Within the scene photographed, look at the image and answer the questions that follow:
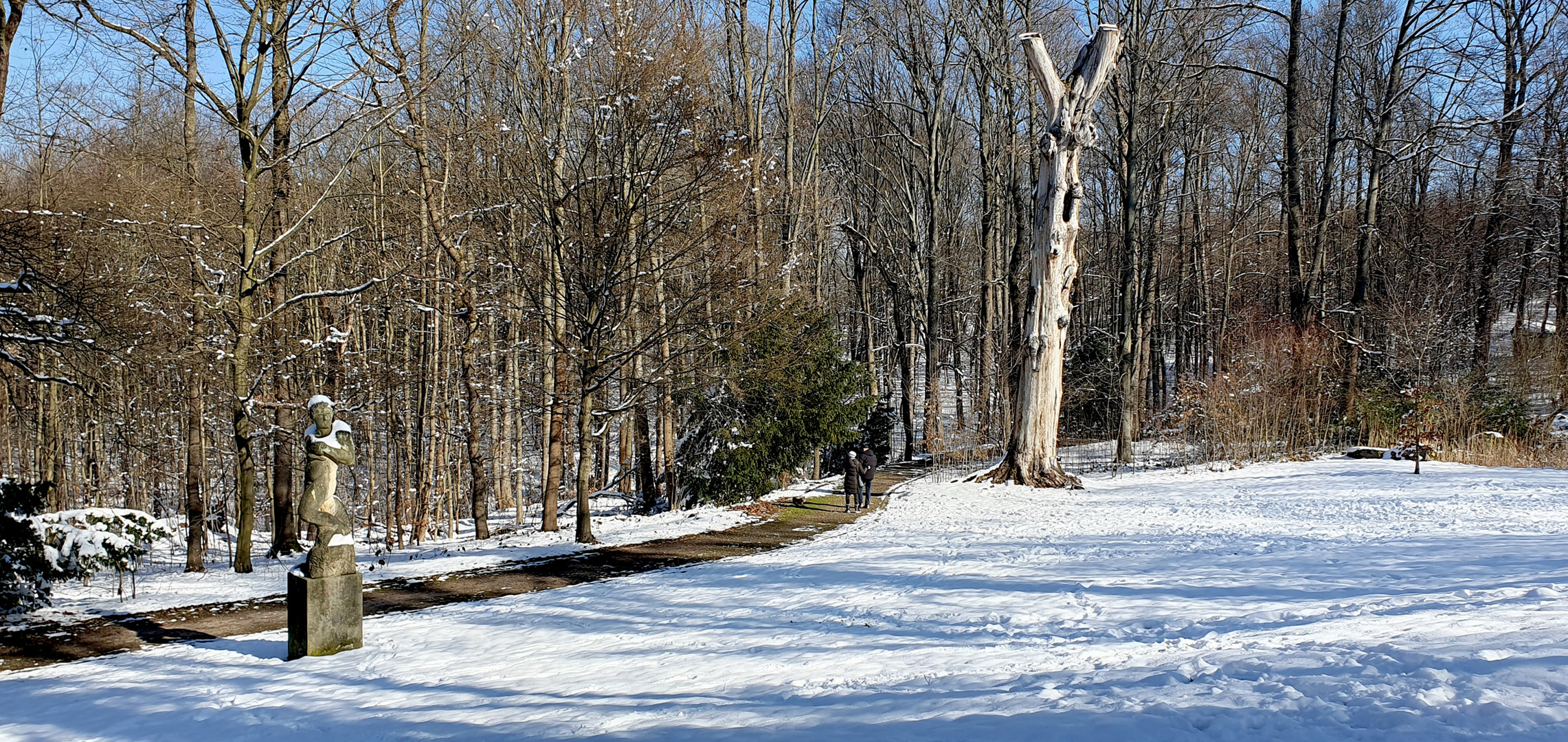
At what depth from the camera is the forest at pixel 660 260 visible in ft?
41.6

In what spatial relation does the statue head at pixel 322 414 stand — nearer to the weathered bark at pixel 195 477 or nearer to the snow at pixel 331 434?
the snow at pixel 331 434

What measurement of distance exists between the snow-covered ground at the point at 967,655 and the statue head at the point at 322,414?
1.90 metres

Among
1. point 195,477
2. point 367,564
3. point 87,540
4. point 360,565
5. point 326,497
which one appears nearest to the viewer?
point 326,497

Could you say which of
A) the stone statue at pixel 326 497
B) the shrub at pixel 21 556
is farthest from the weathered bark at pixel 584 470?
the shrub at pixel 21 556

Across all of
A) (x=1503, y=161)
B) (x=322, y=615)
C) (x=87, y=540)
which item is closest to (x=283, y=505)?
(x=87, y=540)

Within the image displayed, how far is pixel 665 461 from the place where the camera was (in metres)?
18.9

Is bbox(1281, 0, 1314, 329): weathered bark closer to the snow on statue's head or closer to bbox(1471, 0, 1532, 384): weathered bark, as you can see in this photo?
bbox(1471, 0, 1532, 384): weathered bark

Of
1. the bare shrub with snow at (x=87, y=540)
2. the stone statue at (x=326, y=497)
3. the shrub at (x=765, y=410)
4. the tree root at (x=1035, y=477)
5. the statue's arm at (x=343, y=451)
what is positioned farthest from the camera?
the tree root at (x=1035, y=477)

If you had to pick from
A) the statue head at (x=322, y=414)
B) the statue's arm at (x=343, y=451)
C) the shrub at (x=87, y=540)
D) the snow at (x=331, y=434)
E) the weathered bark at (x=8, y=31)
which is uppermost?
the weathered bark at (x=8, y=31)

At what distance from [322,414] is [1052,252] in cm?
1439

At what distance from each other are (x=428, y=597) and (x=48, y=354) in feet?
24.7

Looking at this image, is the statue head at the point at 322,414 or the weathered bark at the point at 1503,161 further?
the weathered bark at the point at 1503,161

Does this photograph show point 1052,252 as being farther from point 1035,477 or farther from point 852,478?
point 852,478

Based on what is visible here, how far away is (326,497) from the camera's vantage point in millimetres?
7703
